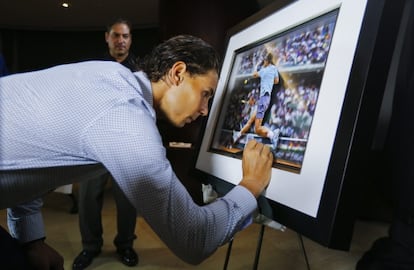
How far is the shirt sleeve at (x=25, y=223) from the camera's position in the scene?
0.85 meters

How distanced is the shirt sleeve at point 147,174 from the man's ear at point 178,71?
0.23m

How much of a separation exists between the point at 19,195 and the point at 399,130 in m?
0.85

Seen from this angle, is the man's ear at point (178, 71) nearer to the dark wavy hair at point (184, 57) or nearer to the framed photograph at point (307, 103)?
→ the dark wavy hair at point (184, 57)

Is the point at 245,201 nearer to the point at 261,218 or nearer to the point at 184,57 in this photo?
the point at 261,218

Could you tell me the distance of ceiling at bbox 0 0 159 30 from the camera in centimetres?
435

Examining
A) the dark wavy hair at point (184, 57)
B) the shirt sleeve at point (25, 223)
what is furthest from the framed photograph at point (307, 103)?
the shirt sleeve at point (25, 223)

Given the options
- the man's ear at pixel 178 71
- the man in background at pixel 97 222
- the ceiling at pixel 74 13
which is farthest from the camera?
the ceiling at pixel 74 13

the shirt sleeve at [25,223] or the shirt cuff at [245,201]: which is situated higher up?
the shirt cuff at [245,201]

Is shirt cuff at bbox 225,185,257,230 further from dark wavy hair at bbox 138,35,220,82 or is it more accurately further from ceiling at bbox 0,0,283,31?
ceiling at bbox 0,0,283,31

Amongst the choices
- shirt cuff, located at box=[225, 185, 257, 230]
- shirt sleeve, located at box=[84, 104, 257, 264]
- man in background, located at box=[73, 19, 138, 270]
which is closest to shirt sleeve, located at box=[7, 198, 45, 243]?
shirt sleeve, located at box=[84, 104, 257, 264]

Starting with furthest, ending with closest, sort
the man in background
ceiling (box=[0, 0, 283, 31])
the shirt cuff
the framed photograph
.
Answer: ceiling (box=[0, 0, 283, 31]) → the man in background → the shirt cuff → the framed photograph

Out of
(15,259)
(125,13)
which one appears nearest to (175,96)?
(15,259)

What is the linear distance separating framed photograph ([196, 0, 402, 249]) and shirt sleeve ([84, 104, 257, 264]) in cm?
20

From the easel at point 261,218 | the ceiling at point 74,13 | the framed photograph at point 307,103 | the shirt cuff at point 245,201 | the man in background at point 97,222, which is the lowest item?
the man in background at point 97,222
